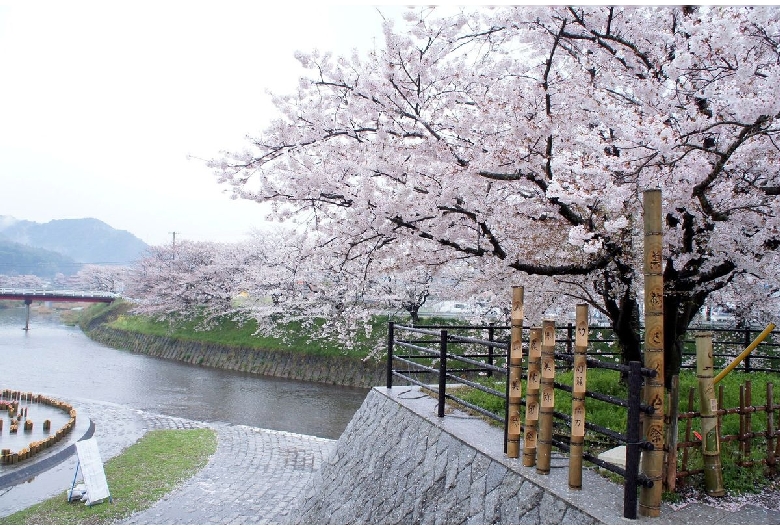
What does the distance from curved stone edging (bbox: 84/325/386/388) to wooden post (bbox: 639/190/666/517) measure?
16920 millimetres

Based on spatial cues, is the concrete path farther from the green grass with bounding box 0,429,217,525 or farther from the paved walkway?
the green grass with bounding box 0,429,217,525

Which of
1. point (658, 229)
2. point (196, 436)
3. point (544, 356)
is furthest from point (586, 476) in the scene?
point (196, 436)

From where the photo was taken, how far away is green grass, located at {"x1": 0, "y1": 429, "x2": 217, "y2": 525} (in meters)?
7.77

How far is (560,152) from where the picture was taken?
638cm

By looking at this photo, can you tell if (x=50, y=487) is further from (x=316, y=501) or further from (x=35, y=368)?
(x=35, y=368)

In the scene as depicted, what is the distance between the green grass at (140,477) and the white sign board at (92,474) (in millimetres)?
122

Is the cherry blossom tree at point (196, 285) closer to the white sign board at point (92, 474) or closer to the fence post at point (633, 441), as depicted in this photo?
the white sign board at point (92, 474)

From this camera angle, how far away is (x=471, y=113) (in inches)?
255

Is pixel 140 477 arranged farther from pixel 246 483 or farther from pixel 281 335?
pixel 281 335

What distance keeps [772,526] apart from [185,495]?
26.2 feet

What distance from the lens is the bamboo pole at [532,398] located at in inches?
169

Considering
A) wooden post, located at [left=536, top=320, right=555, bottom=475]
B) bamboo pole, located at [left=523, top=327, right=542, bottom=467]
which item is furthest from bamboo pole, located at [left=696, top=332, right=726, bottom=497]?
bamboo pole, located at [left=523, top=327, right=542, bottom=467]

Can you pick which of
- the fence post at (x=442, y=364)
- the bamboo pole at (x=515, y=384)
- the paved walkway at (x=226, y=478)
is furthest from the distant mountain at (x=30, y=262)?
the bamboo pole at (x=515, y=384)

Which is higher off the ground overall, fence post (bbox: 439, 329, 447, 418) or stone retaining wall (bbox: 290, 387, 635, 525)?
fence post (bbox: 439, 329, 447, 418)
